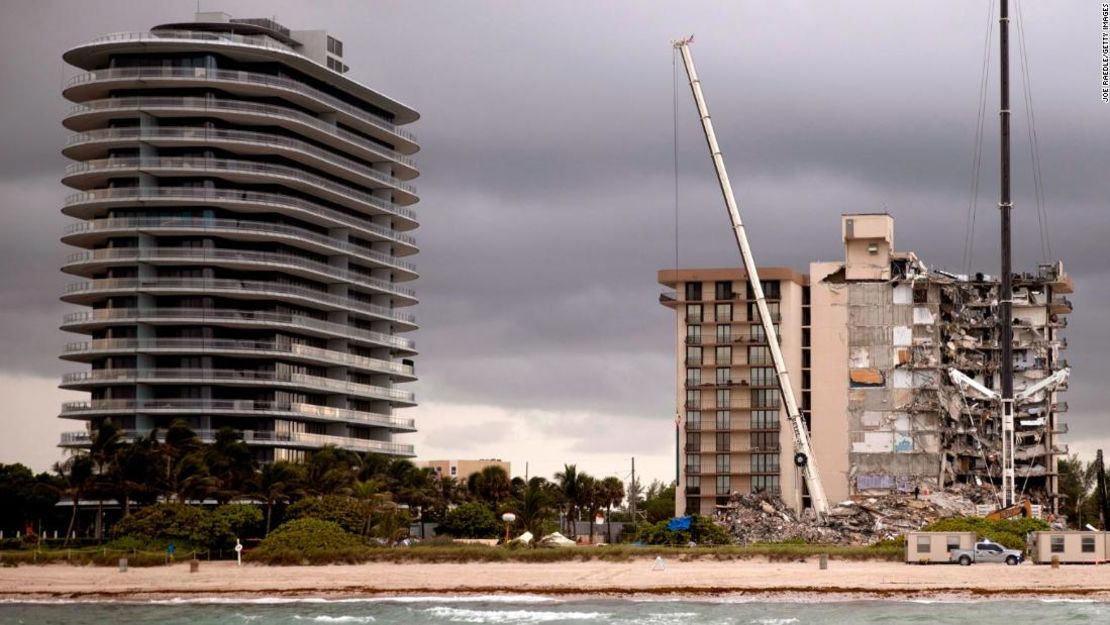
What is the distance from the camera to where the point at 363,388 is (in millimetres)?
145375

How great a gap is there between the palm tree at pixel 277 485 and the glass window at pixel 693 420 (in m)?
42.6

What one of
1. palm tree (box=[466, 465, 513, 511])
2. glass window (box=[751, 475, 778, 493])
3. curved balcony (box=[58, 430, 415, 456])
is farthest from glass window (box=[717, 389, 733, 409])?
curved balcony (box=[58, 430, 415, 456])

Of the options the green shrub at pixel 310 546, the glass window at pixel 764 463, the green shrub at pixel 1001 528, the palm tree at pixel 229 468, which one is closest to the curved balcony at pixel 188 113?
the palm tree at pixel 229 468

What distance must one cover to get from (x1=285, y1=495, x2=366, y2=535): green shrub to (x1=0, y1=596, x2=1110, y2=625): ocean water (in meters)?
18.0

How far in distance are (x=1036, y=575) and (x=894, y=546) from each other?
47.8 feet

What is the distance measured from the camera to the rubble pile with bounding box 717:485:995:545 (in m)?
111

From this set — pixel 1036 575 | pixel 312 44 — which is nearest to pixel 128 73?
pixel 312 44

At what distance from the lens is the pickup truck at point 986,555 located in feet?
263

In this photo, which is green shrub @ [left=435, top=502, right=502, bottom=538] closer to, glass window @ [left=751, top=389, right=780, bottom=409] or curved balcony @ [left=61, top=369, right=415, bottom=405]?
curved balcony @ [left=61, top=369, right=415, bottom=405]

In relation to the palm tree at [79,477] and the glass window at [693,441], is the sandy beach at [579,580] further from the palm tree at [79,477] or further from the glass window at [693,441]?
the glass window at [693,441]

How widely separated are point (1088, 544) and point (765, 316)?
43.1m

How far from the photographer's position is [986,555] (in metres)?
81.1

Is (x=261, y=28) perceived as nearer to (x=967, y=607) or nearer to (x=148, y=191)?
(x=148, y=191)

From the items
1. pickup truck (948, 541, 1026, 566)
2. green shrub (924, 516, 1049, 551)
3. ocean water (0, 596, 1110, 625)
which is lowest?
ocean water (0, 596, 1110, 625)
